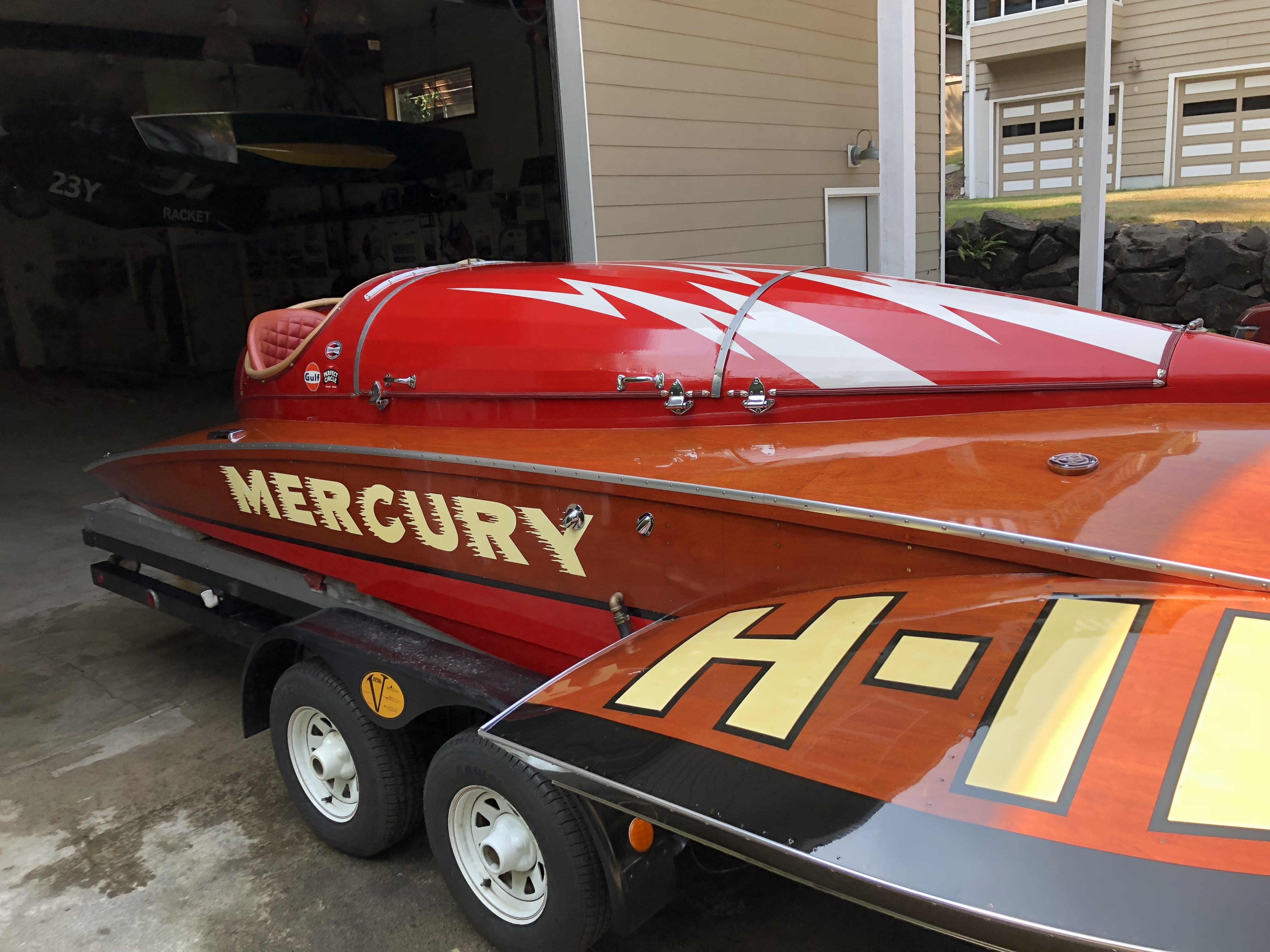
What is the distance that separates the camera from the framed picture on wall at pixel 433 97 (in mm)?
10305

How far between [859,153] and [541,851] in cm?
860

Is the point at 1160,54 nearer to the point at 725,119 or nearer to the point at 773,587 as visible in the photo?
the point at 725,119

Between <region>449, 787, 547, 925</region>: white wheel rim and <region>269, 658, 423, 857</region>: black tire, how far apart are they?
364 millimetres

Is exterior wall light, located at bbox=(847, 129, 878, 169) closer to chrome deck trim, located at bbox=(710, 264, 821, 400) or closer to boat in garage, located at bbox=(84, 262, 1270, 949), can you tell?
boat in garage, located at bbox=(84, 262, 1270, 949)

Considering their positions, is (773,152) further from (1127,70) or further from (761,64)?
(1127,70)

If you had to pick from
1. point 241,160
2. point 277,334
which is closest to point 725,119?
point 277,334

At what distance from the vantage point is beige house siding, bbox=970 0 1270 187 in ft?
52.6

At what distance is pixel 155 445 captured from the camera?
4090 millimetres

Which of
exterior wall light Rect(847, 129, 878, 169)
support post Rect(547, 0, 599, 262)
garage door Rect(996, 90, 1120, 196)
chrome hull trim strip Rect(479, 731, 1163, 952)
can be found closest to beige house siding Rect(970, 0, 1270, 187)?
garage door Rect(996, 90, 1120, 196)

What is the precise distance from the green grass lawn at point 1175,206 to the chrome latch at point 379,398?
1375cm

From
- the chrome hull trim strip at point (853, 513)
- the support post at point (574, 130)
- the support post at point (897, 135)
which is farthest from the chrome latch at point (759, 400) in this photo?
the support post at point (897, 135)

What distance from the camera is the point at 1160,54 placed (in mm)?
17000

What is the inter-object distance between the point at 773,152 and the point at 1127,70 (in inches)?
511

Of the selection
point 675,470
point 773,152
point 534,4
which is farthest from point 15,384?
point 675,470
